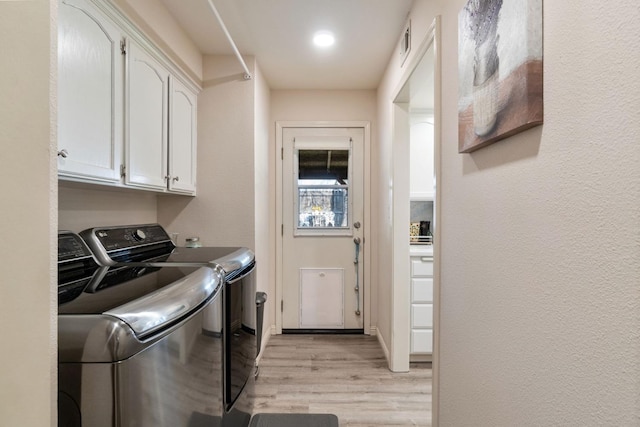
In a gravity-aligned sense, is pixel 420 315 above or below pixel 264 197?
below

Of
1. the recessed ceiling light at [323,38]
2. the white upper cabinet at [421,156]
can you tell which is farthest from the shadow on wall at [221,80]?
the white upper cabinet at [421,156]

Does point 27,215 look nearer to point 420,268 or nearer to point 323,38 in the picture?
point 323,38

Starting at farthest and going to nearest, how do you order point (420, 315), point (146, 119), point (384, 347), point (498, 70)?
point (384, 347) < point (420, 315) < point (146, 119) < point (498, 70)

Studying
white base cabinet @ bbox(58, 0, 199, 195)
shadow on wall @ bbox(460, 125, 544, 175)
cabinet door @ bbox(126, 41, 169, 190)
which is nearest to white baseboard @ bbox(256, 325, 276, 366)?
white base cabinet @ bbox(58, 0, 199, 195)

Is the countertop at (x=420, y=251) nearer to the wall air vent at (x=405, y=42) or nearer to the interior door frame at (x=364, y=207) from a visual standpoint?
the interior door frame at (x=364, y=207)

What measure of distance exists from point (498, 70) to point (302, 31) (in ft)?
5.53

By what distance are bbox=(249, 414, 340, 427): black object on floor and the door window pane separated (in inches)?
68.7

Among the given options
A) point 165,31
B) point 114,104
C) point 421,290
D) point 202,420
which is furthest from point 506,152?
point 165,31

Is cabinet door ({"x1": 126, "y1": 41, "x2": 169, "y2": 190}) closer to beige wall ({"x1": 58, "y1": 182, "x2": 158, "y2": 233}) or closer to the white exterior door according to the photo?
beige wall ({"x1": 58, "y1": 182, "x2": 158, "y2": 233})

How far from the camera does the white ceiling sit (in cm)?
190

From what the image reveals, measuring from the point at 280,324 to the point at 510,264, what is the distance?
2.75 meters

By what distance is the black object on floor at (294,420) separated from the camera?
1.86 m

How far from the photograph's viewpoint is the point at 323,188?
3.27 metres

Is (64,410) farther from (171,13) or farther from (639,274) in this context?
(171,13)
